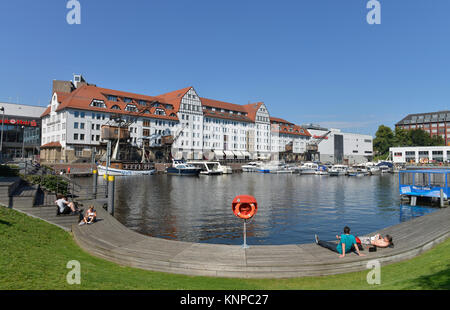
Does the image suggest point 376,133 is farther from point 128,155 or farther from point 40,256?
point 40,256

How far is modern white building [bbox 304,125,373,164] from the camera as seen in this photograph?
15262 centimetres

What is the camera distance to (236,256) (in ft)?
34.8

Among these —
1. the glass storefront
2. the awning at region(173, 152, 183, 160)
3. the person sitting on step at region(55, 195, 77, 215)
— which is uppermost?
the glass storefront

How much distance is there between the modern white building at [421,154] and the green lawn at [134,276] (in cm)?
13665

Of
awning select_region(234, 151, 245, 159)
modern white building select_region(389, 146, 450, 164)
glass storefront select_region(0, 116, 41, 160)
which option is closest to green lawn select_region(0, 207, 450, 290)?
glass storefront select_region(0, 116, 41, 160)

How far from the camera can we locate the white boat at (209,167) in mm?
86750

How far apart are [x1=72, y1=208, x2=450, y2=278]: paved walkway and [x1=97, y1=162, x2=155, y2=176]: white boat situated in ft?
215

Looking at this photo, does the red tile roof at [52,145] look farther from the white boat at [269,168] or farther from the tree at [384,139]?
the tree at [384,139]

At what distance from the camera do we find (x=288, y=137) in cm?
14262

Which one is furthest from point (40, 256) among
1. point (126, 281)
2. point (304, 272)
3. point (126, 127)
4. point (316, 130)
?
point (316, 130)

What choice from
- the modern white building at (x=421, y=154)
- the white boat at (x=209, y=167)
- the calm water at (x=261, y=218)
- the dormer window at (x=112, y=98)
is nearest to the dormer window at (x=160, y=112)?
the dormer window at (x=112, y=98)

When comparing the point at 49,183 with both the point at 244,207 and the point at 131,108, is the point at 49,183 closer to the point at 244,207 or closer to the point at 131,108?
the point at 244,207

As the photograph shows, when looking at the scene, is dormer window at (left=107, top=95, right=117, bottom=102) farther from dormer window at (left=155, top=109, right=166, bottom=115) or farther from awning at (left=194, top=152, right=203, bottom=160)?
awning at (left=194, top=152, right=203, bottom=160)
